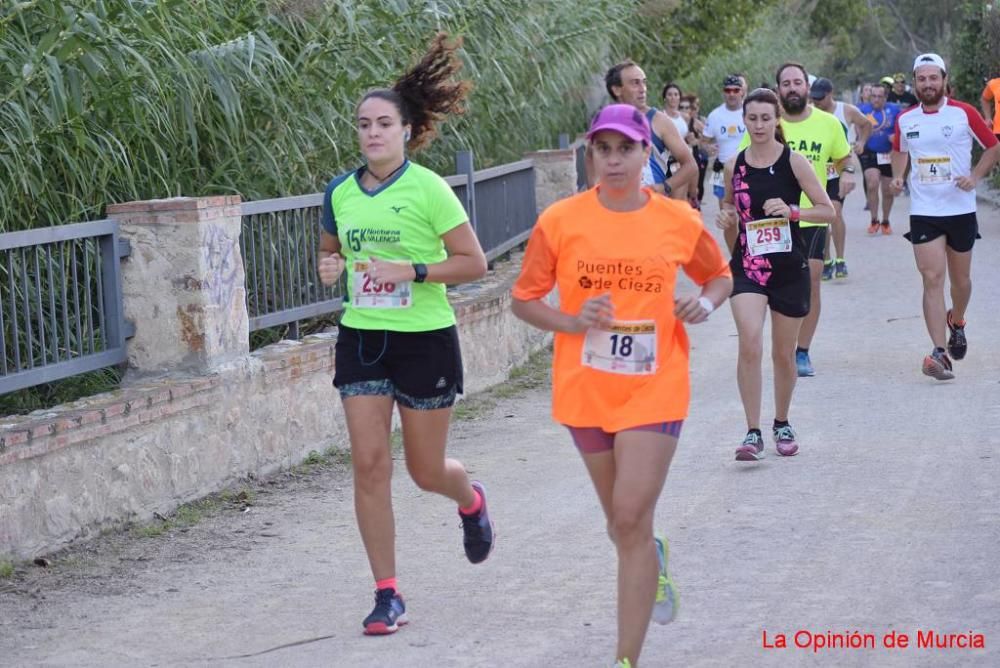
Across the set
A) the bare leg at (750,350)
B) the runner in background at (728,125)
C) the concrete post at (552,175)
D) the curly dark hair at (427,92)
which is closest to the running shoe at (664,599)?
the curly dark hair at (427,92)

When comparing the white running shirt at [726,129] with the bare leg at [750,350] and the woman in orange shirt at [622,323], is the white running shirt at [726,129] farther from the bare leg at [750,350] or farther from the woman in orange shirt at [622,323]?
the woman in orange shirt at [622,323]

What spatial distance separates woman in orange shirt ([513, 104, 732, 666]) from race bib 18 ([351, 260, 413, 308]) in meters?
0.77

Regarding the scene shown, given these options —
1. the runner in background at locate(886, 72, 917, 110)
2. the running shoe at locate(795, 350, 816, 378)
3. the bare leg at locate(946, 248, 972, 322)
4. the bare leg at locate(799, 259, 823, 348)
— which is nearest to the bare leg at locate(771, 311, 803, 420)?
the bare leg at locate(799, 259, 823, 348)

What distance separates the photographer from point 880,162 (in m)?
20.8

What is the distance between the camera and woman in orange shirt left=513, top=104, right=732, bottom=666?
486 centimetres

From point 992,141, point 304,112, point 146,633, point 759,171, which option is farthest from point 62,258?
point 992,141

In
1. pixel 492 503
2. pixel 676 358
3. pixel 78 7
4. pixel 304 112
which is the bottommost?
pixel 492 503

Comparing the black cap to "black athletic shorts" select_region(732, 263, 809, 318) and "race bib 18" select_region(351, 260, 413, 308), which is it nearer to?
"black athletic shorts" select_region(732, 263, 809, 318)

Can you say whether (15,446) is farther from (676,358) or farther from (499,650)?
(676,358)

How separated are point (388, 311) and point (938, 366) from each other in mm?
5868

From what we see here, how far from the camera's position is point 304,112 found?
958cm

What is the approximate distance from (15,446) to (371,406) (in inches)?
64.9

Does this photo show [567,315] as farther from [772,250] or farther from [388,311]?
[772,250]

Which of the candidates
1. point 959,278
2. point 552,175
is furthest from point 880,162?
point 959,278
